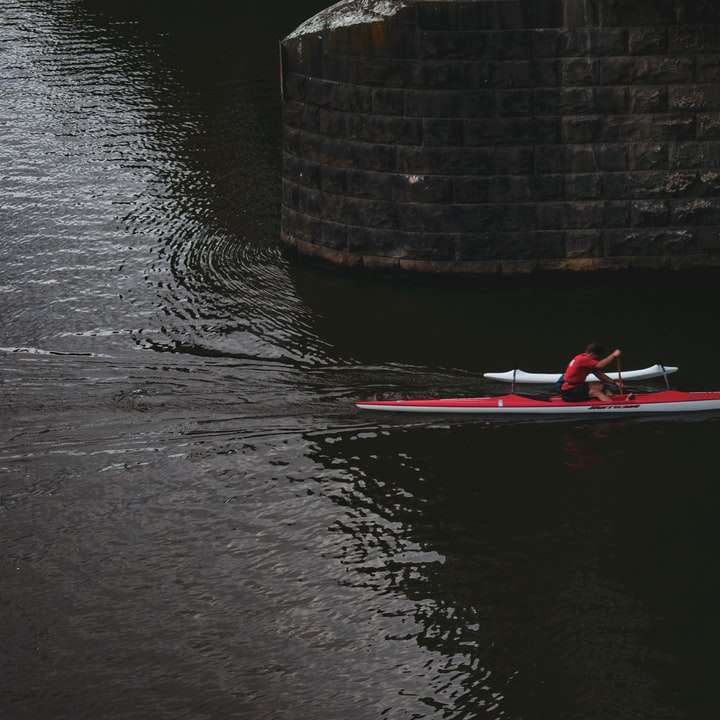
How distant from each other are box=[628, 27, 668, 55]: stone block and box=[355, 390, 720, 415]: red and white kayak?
6.08m

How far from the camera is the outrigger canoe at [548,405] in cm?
1742

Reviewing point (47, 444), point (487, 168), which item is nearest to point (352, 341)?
point (487, 168)

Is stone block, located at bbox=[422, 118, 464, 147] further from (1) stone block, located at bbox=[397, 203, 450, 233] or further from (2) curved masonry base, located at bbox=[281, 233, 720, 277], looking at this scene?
(2) curved masonry base, located at bbox=[281, 233, 720, 277]

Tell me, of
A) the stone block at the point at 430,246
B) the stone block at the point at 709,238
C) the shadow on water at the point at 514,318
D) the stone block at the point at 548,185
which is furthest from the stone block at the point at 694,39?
the stone block at the point at 430,246

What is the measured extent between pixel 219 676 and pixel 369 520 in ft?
10.9

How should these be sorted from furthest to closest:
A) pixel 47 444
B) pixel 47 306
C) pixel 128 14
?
1. pixel 128 14
2. pixel 47 306
3. pixel 47 444

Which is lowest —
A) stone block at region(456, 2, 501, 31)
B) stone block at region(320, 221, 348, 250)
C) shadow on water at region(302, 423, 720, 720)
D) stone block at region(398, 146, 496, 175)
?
shadow on water at region(302, 423, 720, 720)

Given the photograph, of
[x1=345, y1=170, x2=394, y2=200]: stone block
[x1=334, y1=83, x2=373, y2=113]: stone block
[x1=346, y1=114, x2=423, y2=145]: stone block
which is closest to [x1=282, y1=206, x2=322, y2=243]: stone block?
[x1=345, y1=170, x2=394, y2=200]: stone block

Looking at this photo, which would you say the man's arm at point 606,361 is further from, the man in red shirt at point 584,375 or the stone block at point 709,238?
the stone block at point 709,238

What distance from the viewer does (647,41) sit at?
2066 cm

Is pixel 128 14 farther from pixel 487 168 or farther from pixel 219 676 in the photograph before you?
pixel 219 676

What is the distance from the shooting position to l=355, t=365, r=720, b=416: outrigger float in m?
17.4

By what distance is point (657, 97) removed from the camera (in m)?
20.9

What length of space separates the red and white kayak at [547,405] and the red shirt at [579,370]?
272 millimetres
